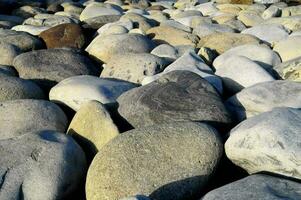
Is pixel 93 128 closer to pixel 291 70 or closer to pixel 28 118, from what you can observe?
pixel 28 118

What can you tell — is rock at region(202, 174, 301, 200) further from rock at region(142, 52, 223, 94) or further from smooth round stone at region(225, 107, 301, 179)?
rock at region(142, 52, 223, 94)

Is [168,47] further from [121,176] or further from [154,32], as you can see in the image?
[121,176]

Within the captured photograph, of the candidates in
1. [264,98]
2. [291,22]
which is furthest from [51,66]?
[291,22]

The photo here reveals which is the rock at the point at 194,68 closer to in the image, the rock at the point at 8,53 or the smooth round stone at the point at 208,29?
the rock at the point at 8,53

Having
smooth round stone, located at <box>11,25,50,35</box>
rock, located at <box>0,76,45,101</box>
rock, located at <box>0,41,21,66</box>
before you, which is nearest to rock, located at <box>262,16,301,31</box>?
smooth round stone, located at <box>11,25,50,35</box>

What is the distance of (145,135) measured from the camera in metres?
3.30

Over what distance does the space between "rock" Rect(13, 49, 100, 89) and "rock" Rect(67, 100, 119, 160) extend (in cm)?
163

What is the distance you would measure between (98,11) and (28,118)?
20.7ft

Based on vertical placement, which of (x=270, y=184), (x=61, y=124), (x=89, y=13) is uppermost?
(x=270, y=184)

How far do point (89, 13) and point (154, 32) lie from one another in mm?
2740

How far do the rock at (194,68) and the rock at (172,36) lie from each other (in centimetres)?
159

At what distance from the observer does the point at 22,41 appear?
6824 mm

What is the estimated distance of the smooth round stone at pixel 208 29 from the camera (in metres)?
7.67

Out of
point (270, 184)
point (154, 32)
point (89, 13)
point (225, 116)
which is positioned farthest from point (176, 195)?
point (89, 13)
